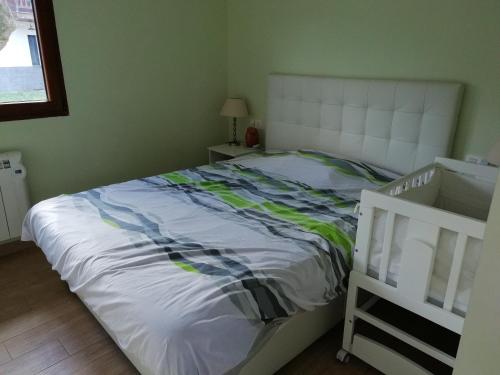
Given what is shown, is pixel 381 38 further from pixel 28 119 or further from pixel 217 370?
pixel 28 119

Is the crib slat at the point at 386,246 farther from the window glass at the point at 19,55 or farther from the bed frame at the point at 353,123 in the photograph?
the window glass at the point at 19,55

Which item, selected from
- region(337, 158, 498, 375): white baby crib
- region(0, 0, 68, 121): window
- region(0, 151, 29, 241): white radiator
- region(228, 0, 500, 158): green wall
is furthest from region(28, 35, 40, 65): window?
region(337, 158, 498, 375): white baby crib

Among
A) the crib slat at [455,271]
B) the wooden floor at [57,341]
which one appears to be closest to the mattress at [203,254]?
the wooden floor at [57,341]

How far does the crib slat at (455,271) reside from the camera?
1.35m

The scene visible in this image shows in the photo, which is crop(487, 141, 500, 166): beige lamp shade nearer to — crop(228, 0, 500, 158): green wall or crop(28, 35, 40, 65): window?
crop(228, 0, 500, 158): green wall

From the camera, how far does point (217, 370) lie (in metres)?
1.27

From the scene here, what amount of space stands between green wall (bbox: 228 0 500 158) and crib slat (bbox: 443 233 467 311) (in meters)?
1.28

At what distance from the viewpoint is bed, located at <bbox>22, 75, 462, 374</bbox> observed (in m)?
1.35

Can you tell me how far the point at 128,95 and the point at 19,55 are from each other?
815mm

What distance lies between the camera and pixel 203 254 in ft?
5.49

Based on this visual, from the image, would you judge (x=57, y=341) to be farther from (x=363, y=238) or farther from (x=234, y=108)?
(x=234, y=108)

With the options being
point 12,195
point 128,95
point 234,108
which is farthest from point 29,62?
point 234,108

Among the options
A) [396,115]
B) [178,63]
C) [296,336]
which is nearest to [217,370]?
[296,336]

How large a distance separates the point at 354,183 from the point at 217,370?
1.65 m
